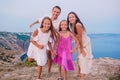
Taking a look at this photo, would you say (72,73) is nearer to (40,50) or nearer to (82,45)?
(40,50)

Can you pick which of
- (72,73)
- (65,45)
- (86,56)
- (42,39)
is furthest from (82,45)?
(72,73)

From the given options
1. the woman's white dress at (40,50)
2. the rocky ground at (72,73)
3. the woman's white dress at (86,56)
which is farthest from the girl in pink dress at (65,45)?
the rocky ground at (72,73)

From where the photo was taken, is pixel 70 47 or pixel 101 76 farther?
Result: pixel 101 76

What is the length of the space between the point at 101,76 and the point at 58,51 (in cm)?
192

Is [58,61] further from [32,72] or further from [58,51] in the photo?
[32,72]

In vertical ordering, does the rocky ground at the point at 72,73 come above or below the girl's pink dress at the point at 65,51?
A: below

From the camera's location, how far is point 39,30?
320 inches

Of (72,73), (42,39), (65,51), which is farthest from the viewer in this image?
(72,73)

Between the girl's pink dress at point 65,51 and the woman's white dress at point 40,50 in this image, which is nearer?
the girl's pink dress at point 65,51

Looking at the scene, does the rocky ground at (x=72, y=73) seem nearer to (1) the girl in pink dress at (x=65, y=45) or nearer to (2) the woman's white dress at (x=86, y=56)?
(1) the girl in pink dress at (x=65, y=45)

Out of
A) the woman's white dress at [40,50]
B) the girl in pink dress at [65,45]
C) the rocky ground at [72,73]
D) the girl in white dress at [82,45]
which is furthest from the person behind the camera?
the rocky ground at [72,73]

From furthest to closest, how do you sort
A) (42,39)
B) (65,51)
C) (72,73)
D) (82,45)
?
(72,73) < (42,39) < (65,51) < (82,45)

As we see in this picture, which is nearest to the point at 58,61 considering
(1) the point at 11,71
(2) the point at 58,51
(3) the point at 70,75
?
(2) the point at 58,51

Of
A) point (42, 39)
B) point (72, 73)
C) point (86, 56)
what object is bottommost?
point (72, 73)
